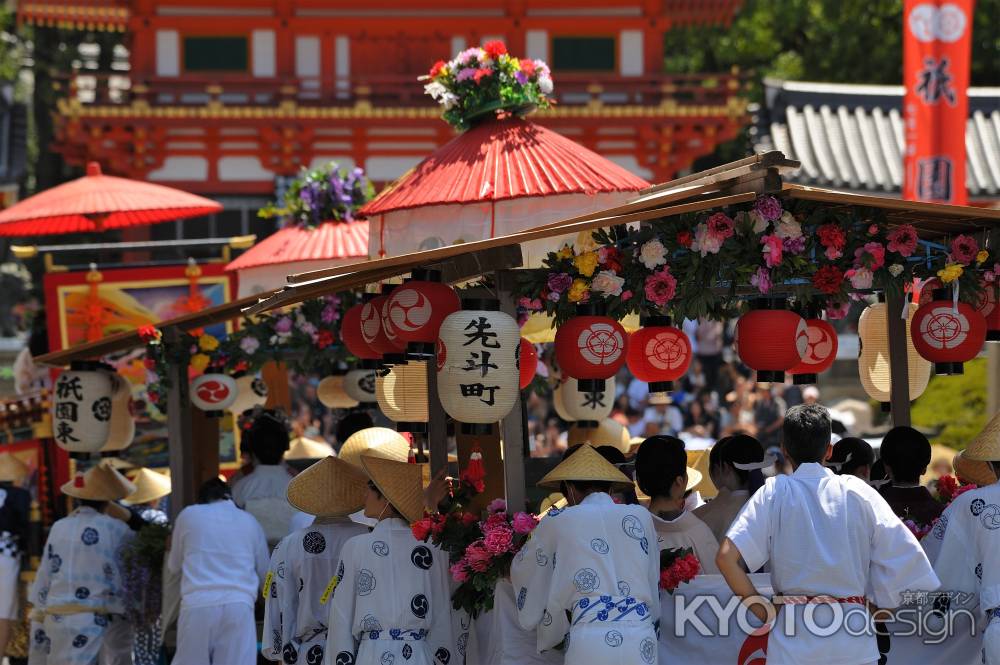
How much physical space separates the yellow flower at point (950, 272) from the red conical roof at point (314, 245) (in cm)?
531

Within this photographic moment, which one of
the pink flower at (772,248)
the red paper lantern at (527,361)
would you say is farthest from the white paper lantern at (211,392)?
the pink flower at (772,248)

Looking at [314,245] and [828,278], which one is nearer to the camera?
[828,278]

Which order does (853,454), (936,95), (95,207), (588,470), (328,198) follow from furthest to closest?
(936,95)
(95,207)
(328,198)
(853,454)
(588,470)

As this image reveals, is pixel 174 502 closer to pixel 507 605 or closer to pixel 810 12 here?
pixel 507 605

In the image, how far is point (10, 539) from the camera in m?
9.88

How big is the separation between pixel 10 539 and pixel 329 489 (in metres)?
3.53

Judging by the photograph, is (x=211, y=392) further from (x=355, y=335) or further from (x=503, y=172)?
(x=503, y=172)

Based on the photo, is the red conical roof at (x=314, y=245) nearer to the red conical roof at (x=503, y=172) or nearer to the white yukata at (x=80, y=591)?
the red conical roof at (x=503, y=172)

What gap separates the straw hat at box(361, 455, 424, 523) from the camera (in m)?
6.64

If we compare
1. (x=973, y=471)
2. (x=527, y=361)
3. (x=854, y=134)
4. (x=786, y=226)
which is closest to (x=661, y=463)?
(x=786, y=226)

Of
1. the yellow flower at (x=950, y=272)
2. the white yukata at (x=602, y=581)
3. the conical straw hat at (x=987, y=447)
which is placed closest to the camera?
the white yukata at (x=602, y=581)

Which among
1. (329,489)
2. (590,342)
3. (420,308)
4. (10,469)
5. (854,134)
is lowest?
(10,469)

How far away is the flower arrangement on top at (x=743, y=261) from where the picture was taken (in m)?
6.97

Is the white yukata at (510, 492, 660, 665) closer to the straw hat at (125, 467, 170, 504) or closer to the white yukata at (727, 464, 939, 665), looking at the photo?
the white yukata at (727, 464, 939, 665)
